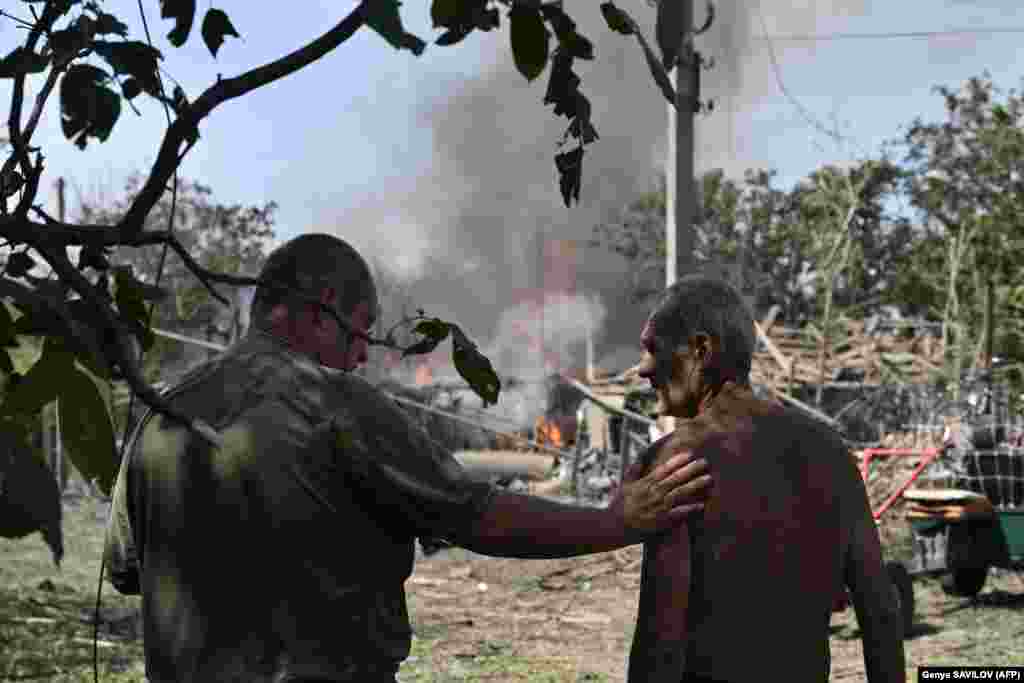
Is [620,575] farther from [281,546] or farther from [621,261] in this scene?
[621,261]

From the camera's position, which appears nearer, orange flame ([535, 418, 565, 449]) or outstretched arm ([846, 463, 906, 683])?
outstretched arm ([846, 463, 906, 683])

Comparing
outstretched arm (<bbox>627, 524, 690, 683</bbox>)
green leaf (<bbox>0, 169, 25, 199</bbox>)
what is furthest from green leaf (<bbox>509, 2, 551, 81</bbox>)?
outstretched arm (<bbox>627, 524, 690, 683</bbox>)

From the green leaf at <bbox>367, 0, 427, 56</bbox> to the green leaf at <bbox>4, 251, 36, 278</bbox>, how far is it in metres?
0.68

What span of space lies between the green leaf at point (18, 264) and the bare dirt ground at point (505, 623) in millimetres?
6350

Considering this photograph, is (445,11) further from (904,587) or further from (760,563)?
(904,587)

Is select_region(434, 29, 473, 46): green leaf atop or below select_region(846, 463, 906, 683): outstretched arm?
atop

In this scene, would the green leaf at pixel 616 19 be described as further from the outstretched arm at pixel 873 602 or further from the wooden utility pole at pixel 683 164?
the wooden utility pole at pixel 683 164

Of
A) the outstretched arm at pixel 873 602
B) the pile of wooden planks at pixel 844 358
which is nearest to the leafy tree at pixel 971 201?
the pile of wooden planks at pixel 844 358

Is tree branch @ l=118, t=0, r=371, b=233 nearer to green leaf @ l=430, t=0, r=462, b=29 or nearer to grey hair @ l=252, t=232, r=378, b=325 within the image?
green leaf @ l=430, t=0, r=462, b=29

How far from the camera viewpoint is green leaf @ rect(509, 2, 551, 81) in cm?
179

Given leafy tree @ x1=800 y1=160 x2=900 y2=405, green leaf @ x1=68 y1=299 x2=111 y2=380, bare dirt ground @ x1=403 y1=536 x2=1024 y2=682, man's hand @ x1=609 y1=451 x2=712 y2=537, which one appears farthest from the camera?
leafy tree @ x1=800 y1=160 x2=900 y2=405

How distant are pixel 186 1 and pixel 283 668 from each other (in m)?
1.28

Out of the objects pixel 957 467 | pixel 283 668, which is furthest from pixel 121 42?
pixel 957 467

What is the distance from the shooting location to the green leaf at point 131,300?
187 cm
